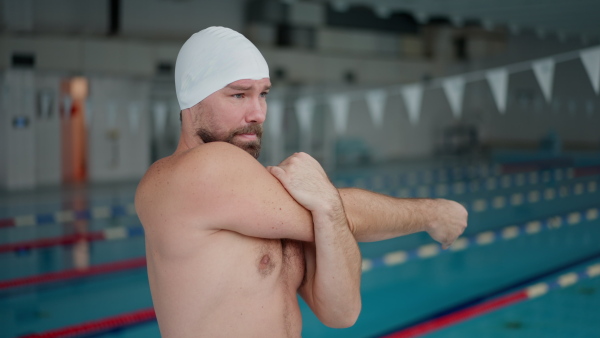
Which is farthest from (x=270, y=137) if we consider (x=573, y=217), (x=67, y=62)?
(x=573, y=217)

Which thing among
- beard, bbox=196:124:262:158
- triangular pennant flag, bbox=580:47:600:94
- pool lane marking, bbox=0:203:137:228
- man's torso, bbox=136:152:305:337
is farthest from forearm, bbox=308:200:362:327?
pool lane marking, bbox=0:203:137:228

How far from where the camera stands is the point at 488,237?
7145 millimetres

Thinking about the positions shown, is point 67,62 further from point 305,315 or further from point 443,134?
point 443,134

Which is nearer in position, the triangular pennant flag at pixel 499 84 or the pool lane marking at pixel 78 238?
the triangular pennant flag at pixel 499 84

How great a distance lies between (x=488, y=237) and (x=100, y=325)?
4738 millimetres

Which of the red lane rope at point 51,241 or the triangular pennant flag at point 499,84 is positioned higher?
the triangular pennant flag at point 499,84

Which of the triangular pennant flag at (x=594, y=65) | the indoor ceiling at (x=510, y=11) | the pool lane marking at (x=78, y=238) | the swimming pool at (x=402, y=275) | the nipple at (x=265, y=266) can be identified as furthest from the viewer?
the indoor ceiling at (x=510, y=11)

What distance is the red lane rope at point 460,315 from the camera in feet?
13.0

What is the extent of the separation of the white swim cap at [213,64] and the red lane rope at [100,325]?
3.10m

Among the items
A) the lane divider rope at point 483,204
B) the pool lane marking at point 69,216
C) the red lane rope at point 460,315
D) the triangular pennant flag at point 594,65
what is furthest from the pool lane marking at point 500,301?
the pool lane marking at point 69,216

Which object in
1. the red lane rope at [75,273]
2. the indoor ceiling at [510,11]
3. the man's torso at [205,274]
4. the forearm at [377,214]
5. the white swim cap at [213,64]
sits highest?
the indoor ceiling at [510,11]

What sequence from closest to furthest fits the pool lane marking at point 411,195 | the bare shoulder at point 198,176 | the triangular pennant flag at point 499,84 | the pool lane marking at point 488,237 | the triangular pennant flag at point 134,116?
the bare shoulder at point 198,176, the pool lane marking at point 488,237, the triangular pennant flag at point 499,84, the pool lane marking at point 411,195, the triangular pennant flag at point 134,116

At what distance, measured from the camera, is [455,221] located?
1.47 meters

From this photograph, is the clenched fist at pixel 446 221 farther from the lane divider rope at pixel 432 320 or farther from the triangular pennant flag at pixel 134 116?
the triangular pennant flag at pixel 134 116
